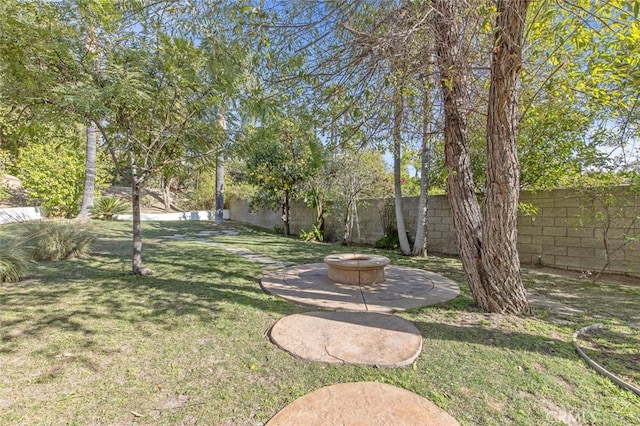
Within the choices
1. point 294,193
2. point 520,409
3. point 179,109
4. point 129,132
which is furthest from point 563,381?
point 294,193

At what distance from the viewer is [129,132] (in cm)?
411

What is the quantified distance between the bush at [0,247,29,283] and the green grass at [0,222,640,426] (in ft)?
0.82

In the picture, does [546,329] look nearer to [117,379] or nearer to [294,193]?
[117,379]

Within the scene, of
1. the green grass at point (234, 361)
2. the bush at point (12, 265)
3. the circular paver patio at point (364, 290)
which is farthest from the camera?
the bush at point (12, 265)

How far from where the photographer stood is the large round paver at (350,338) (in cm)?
228

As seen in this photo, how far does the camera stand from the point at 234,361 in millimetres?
2240

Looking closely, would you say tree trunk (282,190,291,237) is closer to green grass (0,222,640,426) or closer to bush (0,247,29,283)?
green grass (0,222,640,426)

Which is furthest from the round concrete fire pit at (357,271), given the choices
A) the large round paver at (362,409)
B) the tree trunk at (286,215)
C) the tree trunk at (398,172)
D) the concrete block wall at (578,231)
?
the tree trunk at (286,215)

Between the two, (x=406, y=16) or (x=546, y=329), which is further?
(x=406, y=16)

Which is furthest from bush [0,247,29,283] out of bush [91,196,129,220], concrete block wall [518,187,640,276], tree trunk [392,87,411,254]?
bush [91,196,129,220]

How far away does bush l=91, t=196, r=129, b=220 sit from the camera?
478 inches

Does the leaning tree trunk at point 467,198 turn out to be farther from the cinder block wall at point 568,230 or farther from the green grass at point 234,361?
the cinder block wall at point 568,230

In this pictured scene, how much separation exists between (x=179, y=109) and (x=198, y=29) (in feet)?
4.11

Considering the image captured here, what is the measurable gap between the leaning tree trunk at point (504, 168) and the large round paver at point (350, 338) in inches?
44.2
